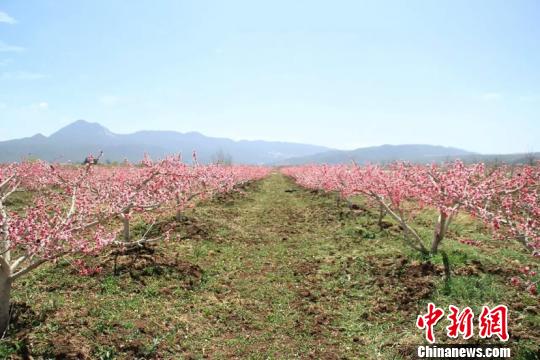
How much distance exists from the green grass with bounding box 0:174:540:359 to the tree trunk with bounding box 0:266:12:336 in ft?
0.97

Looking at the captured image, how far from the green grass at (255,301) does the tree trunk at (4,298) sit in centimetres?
30

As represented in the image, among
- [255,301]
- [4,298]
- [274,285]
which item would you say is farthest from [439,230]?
[4,298]

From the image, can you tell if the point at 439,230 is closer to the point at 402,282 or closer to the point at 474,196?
the point at 402,282

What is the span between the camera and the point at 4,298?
764 cm

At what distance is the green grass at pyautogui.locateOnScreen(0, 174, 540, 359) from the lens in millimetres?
8070

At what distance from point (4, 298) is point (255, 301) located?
6137 millimetres

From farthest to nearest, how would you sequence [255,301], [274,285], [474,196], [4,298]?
1. [274,285]
2. [255,301]
3. [474,196]
4. [4,298]

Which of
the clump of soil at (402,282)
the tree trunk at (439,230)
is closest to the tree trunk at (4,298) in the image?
the clump of soil at (402,282)

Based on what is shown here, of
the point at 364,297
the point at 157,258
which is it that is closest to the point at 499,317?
the point at 364,297

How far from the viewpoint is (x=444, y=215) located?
1278cm

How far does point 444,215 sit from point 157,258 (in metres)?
9.80

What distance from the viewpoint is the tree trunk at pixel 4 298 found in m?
7.48

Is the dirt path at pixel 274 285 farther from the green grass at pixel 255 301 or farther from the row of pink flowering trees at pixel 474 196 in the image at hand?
the row of pink flowering trees at pixel 474 196

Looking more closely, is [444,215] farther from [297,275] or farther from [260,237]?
[260,237]
